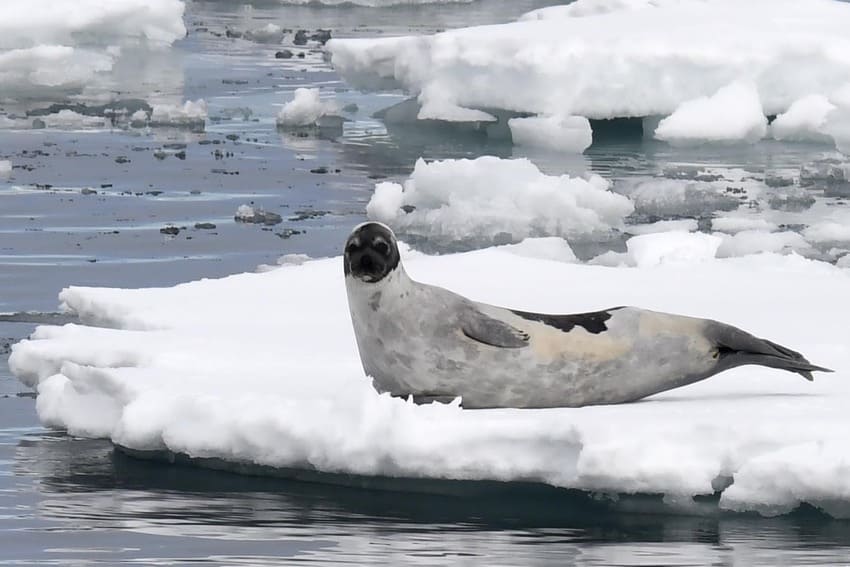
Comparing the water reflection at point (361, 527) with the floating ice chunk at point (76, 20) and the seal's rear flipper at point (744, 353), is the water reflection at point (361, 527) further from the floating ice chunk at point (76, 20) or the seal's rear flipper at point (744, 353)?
the floating ice chunk at point (76, 20)

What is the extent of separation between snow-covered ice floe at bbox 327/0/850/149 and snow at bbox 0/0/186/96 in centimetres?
549

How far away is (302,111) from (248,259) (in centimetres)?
688

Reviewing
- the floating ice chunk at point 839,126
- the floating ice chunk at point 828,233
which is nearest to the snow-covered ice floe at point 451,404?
the floating ice chunk at point 828,233

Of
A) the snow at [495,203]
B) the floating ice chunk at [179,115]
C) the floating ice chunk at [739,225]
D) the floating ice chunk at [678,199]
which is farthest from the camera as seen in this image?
the floating ice chunk at [179,115]

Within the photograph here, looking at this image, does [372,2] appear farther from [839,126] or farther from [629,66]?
[839,126]

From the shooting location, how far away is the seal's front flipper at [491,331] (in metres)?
6.14

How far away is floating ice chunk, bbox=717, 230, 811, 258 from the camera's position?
11.7 meters

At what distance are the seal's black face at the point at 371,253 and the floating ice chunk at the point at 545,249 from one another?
4.45m

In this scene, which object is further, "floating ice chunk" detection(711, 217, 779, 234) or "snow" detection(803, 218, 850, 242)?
"floating ice chunk" detection(711, 217, 779, 234)

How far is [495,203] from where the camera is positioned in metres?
12.6

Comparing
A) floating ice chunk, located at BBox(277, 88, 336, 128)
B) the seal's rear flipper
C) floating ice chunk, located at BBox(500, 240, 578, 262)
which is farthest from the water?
floating ice chunk, located at BBox(277, 88, 336, 128)

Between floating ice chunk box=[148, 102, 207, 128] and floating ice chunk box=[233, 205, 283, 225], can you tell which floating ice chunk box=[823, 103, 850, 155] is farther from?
floating ice chunk box=[148, 102, 207, 128]

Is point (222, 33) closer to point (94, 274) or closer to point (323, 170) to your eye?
point (323, 170)

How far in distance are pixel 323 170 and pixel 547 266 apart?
22.4 ft
